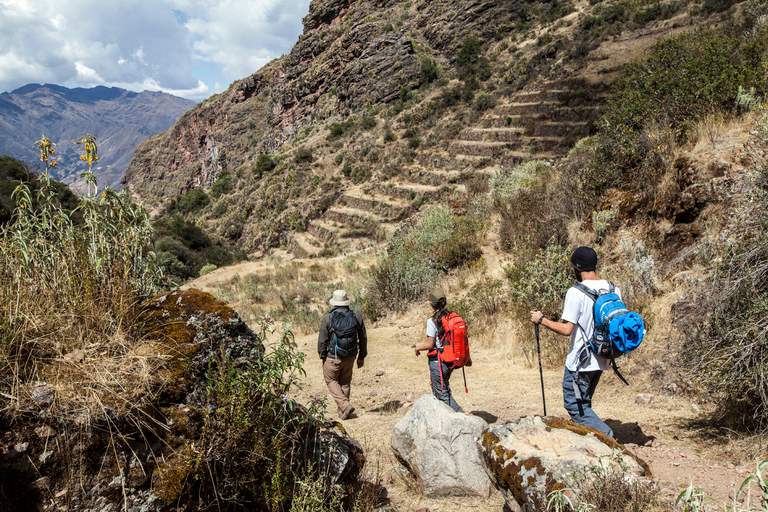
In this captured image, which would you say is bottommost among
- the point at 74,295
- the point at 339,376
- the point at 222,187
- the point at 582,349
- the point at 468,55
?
the point at 339,376

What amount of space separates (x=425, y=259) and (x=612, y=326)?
6837 millimetres

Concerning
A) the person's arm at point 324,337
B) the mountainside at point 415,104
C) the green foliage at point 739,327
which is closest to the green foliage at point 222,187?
the mountainside at point 415,104

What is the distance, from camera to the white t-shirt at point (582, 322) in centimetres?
292

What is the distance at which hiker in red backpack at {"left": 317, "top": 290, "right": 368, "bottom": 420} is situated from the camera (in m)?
4.58

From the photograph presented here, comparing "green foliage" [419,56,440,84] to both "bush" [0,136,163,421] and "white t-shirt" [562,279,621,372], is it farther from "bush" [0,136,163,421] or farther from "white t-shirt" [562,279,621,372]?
"bush" [0,136,163,421]

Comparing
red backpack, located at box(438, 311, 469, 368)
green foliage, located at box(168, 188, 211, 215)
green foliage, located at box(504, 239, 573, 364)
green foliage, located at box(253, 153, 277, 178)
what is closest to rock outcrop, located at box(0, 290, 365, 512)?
red backpack, located at box(438, 311, 469, 368)

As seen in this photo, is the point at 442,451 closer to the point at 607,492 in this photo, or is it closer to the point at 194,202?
the point at 607,492

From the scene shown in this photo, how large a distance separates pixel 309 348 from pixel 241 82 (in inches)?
3140

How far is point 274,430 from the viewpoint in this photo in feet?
7.63

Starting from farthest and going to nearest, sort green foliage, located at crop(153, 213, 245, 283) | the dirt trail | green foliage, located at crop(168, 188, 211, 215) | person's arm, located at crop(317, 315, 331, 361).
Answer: green foliage, located at crop(168, 188, 211, 215) → green foliage, located at crop(153, 213, 245, 283) → person's arm, located at crop(317, 315, 331, 361) → the dirt trail

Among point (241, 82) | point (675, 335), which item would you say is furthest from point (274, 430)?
point (241, 82)

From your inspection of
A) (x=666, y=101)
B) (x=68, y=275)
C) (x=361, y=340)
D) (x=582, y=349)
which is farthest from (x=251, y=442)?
(x=666, y=101)

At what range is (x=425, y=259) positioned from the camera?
952 centimetres

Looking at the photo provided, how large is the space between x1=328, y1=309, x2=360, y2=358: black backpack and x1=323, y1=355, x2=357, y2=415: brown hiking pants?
0.12 metres
